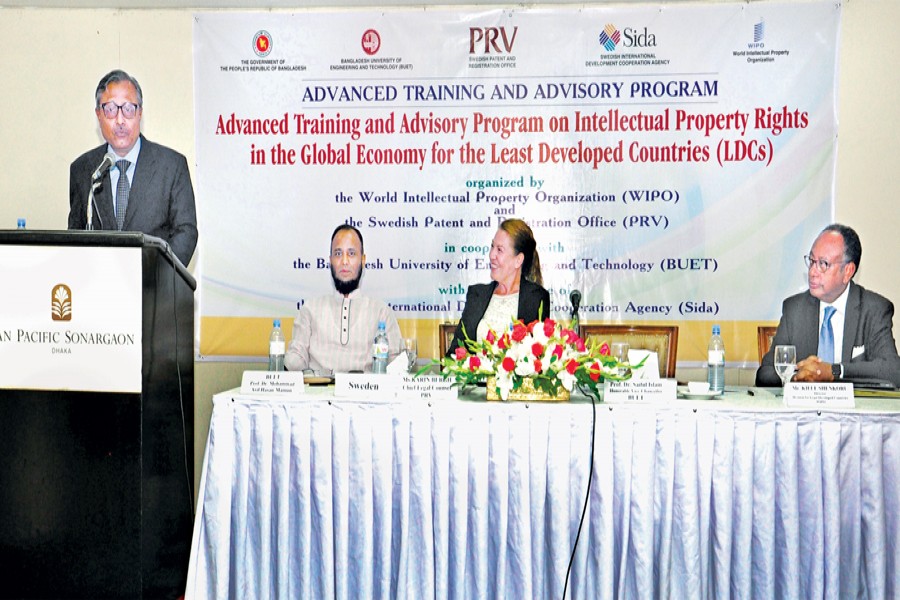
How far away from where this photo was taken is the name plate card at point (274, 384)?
9.87 feet

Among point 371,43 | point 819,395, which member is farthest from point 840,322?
point 371,43

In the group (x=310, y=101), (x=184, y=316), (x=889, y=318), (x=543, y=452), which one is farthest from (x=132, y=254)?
(x=889, y=318)

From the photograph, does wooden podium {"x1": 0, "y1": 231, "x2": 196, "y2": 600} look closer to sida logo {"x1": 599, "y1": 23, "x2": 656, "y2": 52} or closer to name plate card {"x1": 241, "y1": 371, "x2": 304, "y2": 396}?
name plate card {"x1": 241, "y1": 371, "x2": 304, "y2": 396}

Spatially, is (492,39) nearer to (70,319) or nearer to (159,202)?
(159,202)

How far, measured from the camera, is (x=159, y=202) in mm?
4879

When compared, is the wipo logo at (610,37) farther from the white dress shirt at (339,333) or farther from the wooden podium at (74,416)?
the wooden podium at (74,416)

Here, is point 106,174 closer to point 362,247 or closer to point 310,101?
point 310,101

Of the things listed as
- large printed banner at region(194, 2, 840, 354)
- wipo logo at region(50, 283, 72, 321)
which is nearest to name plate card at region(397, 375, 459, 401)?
wipo logo at region(50, 283, 72, 321)

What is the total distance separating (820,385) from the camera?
2.82 metres

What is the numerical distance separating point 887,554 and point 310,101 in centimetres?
349

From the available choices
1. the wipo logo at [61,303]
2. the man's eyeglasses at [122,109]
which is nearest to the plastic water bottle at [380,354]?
the wipo logo at [61,303]

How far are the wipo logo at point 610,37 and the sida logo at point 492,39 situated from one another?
1.50 feet

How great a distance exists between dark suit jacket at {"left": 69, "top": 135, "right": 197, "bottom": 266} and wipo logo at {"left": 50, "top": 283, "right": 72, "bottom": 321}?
215cm

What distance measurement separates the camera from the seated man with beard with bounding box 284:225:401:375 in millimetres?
4262
